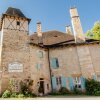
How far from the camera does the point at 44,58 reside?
20.7m

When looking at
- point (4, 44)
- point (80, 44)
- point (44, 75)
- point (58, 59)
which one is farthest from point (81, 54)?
point (4, 44)

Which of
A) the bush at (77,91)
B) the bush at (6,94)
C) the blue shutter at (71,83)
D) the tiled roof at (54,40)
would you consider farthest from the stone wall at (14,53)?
the bush at (77,91)

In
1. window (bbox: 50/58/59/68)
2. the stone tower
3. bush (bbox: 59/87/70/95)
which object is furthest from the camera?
window (bbox: 50/58/59/68)

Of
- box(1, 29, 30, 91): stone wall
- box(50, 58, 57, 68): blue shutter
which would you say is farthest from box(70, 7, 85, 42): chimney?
box(1, 29, 30, 91): stone wall

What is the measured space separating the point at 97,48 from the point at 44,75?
8.20 meters

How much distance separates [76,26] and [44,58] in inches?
271

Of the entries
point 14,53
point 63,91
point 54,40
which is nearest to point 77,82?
point 63,91

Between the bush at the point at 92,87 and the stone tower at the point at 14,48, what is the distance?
7.66 m

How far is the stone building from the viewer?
17703mm

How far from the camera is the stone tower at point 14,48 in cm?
1700

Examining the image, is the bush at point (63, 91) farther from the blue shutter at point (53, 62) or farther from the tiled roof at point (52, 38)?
the tiled roof at point (52, 38)

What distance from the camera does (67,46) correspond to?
21000 mm

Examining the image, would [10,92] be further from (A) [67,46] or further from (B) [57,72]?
(A) [67,46]

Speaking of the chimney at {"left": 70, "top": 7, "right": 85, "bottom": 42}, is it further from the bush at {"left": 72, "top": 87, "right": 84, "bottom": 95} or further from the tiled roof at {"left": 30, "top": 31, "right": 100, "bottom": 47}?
the bush at {"left": 72, "top": 87, "right": 84, "bottom": 95}
